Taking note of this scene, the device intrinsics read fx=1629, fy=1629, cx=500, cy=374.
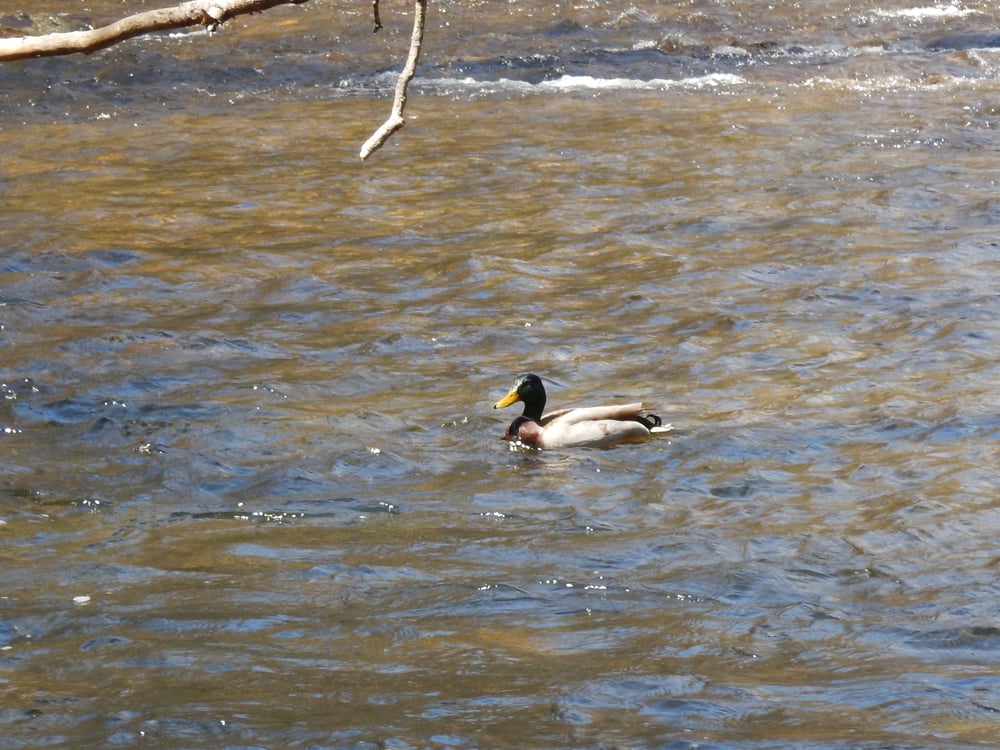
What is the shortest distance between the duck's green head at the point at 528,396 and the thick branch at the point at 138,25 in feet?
19.0

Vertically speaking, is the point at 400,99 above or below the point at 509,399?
above

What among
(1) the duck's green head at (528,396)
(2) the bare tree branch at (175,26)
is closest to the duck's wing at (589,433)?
(1) the duck's green head at (528,396)

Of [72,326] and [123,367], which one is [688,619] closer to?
[123,367]

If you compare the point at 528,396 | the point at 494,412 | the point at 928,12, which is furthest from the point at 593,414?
the point at 928,12

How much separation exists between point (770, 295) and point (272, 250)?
4.25 m

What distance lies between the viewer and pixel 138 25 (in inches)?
164

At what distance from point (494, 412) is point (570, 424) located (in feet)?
2.31

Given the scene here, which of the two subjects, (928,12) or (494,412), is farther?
(928,12)

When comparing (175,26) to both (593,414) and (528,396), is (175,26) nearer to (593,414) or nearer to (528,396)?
(593,414)

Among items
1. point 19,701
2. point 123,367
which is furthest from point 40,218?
point 19,701

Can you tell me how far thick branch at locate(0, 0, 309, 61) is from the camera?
4082 mm

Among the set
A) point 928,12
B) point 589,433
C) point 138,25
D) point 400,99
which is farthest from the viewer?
point 928,12

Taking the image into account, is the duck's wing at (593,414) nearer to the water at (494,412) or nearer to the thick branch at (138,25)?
the water at (494,412)

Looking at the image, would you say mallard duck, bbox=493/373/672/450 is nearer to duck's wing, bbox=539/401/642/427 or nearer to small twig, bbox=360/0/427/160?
duck's wing, bbox=539/401/642/427
